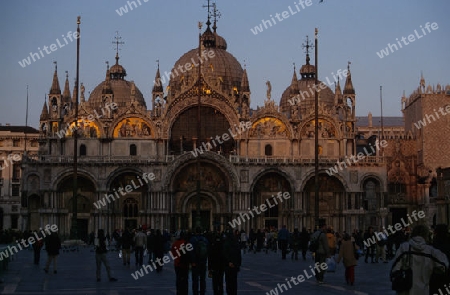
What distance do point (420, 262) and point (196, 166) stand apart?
205 feet

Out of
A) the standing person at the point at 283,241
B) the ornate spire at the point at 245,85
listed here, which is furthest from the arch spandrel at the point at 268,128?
the standing person at the point at 283,241

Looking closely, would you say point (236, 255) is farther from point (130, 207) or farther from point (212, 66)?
point (212, 66)

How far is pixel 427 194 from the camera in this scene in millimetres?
84438

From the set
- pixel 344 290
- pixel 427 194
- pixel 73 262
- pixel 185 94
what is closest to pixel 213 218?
pixel 185 94

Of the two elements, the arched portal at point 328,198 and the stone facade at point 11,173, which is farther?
the stone facade at point 11,173

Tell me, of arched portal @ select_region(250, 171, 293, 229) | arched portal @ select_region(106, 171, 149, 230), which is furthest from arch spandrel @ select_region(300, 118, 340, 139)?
arched portal @ select_region(106, 171, 149, 230)

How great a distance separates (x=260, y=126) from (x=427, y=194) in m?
19.2

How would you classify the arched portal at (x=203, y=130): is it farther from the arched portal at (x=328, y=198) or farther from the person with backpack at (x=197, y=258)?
the person with backpack at (x=197, y=258)

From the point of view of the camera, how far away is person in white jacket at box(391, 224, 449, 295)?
1359cm

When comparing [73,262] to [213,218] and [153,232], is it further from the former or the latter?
[213,218]

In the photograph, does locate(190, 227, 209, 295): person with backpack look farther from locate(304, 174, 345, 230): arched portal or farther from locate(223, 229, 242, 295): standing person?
locate(304, 174, 345, 230): arched portal

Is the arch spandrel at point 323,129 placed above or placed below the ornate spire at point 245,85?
below

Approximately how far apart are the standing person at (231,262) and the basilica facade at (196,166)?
52547mm

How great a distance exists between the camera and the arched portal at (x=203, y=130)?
7881 centimetres
